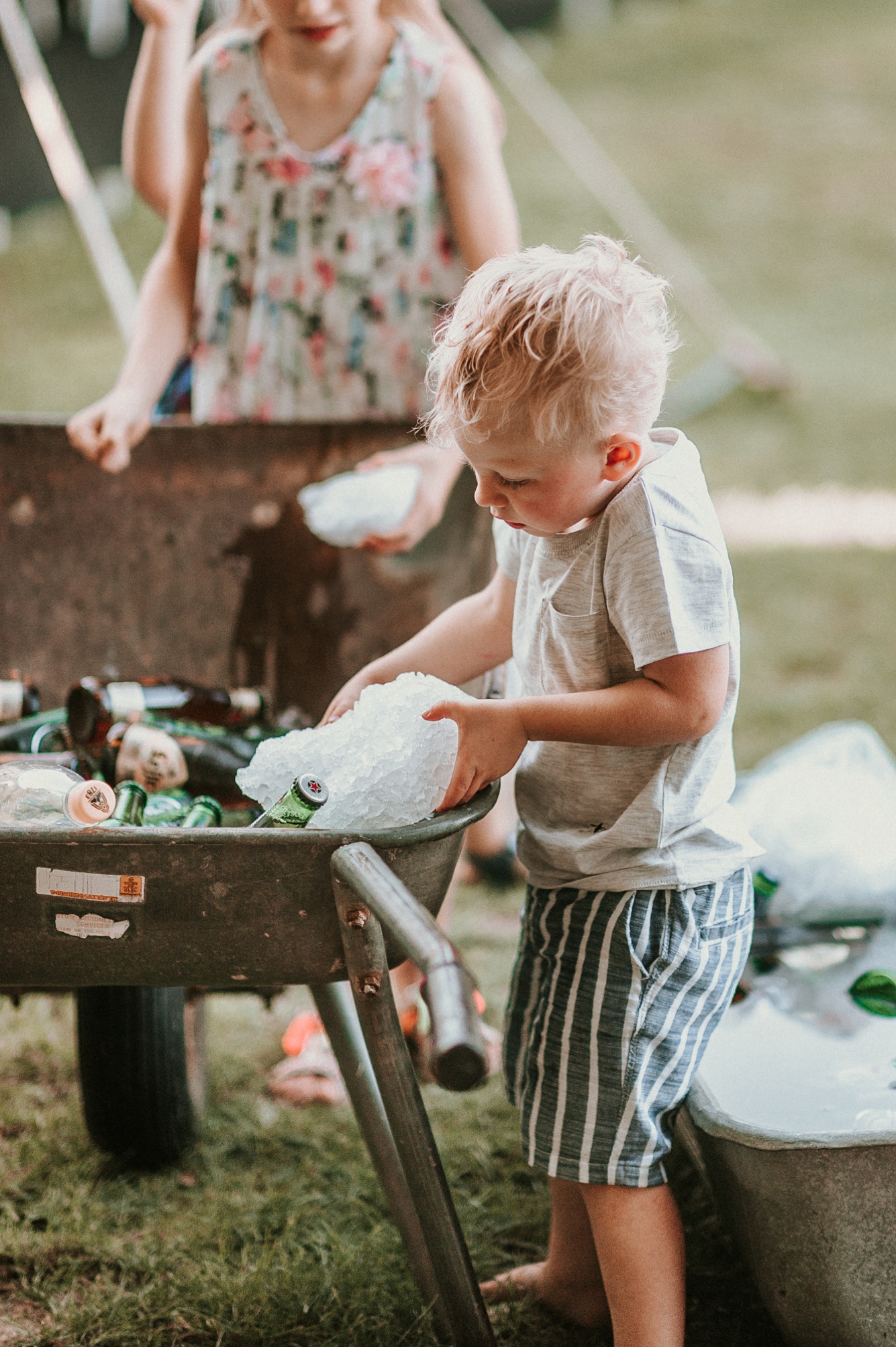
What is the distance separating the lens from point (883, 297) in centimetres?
886

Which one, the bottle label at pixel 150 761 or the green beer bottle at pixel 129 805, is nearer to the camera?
the green beer bottle at pixel 129 805

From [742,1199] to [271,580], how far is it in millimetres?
1145

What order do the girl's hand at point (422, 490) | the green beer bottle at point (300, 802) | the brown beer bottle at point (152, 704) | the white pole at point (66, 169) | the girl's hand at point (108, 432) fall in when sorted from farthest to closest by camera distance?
the white pole at point (66, 169)
the girl's hand at point (108, 432)
the girl's hand at point (422, 490)
the brown beer bottle at point (152, 704)
the green beer bottle at point (300, 802)

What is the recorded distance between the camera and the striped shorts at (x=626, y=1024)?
1391 mm

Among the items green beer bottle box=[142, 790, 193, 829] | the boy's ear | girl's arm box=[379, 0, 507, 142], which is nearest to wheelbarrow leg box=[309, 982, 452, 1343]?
green beer bottle box=[142, 790, 193, 829]

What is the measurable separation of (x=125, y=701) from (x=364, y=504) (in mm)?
442

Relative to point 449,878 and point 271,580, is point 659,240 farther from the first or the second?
point 449,878

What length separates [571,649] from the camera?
138 cm

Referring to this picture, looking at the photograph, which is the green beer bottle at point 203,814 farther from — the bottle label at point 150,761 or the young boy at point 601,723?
the young boy at point 601,723

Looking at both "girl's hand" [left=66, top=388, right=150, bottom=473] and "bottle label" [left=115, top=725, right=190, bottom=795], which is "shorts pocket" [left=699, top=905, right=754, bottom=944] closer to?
"bottle label" [left=115, top=725, right=190, bottom=795]

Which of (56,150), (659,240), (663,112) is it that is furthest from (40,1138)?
(663,112)

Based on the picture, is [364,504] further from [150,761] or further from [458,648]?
[150,761]

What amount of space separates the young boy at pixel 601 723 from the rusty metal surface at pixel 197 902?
15 centimetres

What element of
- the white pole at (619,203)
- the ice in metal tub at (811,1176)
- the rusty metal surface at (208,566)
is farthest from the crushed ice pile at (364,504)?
the white pole at (619,203)
